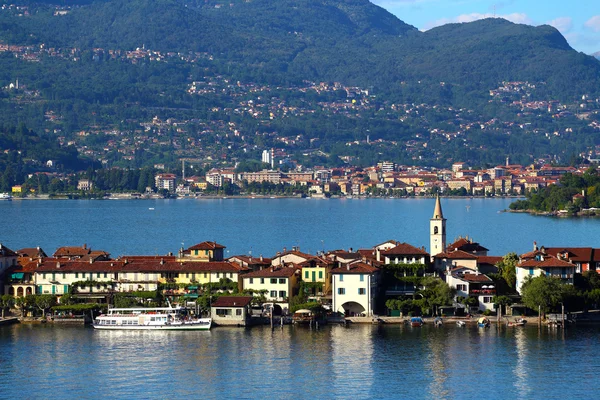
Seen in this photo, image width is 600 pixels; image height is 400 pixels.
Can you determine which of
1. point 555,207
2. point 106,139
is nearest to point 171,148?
point 106,139

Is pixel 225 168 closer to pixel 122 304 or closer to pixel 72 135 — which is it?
pixel 72 135

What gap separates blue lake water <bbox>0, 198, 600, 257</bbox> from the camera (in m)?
55.4

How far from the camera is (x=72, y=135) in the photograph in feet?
625

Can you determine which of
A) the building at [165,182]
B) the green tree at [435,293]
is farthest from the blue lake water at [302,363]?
the building at [165,182]

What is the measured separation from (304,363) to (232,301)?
5.08m

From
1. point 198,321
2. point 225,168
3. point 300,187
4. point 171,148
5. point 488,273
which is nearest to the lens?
point 198,321

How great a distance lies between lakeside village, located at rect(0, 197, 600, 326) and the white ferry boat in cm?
57

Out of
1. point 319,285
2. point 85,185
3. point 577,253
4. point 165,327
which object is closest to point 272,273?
point 319,285

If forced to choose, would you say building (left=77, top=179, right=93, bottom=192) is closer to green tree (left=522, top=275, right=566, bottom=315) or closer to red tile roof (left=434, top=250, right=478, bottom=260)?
red tile roof (left=434, top=250, right=478, bottom=260)

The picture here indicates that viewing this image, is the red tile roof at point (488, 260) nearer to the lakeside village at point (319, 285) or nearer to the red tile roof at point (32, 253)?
the lakeside village at point (319, 285)

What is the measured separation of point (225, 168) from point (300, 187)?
67.3ft

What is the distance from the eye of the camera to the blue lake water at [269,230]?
55406 millimetres

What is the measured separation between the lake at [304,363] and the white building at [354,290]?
3.46ft

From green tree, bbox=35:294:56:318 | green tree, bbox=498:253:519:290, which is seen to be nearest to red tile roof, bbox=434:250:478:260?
green tree, bbox=498:253:519:290
